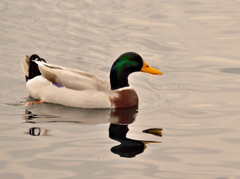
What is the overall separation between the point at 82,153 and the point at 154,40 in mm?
7630

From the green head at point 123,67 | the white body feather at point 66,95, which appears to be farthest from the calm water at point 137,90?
the green head at point 123,67

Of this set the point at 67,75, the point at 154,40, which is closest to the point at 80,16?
the point at 154,40

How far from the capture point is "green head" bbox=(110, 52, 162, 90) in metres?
12.4

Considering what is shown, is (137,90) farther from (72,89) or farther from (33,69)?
(33,69)

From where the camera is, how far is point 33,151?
9461mm

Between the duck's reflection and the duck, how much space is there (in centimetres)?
17

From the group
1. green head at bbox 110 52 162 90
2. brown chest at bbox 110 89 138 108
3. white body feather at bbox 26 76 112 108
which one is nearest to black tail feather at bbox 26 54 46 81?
white body feather at bbox 26 76 112 108

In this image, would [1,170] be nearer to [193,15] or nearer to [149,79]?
[149,79]

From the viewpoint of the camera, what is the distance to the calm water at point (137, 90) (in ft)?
29.9

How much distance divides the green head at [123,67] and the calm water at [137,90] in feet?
2.02

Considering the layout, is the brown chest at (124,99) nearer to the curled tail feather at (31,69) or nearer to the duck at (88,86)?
the duck at (88,86)

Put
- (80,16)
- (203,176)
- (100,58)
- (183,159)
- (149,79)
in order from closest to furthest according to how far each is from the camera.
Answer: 1. (203,176)
2. (183,159)
3. (149,79)
4. (100,58)
5. (80,16)

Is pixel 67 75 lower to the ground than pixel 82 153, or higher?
higher

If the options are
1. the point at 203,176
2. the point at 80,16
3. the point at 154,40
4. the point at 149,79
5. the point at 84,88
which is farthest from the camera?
the point at 80,16
